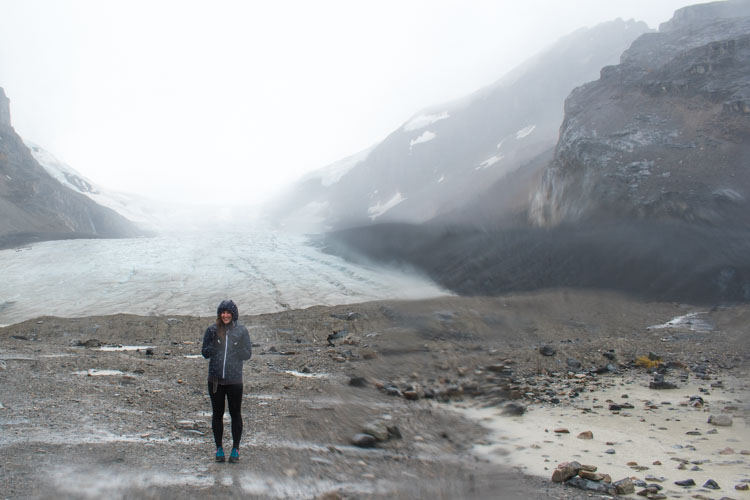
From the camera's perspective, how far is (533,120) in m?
70.1

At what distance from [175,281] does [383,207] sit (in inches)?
1893

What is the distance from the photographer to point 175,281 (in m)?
31.5

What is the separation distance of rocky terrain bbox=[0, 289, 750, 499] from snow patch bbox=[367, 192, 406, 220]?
59.6 m

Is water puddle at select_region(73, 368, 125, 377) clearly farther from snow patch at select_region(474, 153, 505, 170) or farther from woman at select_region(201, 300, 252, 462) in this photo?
snow patch at select_region(474, 153, 505, 170)

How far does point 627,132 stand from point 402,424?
26.3 meters

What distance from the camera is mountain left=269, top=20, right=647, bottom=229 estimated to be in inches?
2542

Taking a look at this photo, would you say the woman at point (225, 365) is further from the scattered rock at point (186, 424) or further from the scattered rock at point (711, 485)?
the scattered rock at point (711, 485)

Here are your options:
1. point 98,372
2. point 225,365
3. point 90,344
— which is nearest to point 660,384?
point 225,365

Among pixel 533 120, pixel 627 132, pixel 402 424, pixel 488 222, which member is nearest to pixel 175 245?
pixel 488 222

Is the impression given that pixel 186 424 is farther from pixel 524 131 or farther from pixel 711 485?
pixel 524 131

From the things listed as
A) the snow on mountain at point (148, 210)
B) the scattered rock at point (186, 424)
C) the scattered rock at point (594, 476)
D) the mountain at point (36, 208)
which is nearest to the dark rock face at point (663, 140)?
the scattered rock at point (594, 476)

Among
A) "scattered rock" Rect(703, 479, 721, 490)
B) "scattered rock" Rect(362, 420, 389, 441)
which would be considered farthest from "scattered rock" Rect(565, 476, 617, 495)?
"scattered rock" Rect(362, 420, 389, 441)

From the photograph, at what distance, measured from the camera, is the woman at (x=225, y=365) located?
4590 millimetres

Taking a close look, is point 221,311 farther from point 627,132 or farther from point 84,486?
point 627,132
